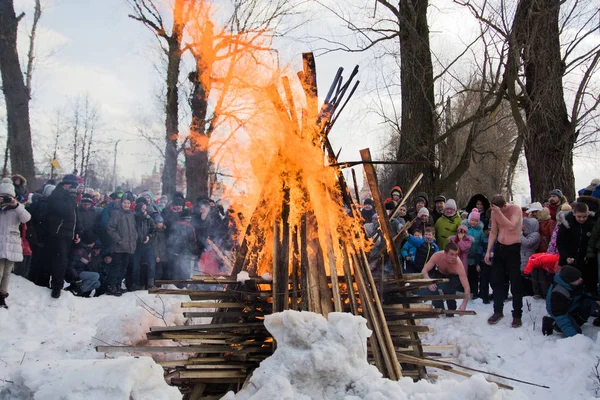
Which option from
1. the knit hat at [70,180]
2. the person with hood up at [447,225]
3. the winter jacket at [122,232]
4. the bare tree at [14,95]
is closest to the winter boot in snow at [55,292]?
the winter jacket at [122,232]

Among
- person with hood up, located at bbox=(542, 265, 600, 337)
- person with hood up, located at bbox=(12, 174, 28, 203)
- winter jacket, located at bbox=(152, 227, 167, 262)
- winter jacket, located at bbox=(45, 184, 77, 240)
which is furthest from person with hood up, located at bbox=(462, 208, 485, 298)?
person with hood up, located at bbox=(12, 174, 28, 203)

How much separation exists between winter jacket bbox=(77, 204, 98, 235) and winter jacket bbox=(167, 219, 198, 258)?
4.84 ft

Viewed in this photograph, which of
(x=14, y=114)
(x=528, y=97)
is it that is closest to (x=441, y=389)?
(x=528, y=97)

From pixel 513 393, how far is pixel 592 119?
26.4 feet

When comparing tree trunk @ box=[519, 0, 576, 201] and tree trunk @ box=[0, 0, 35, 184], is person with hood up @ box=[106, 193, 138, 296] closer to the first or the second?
tree trunk @ box=[0, 0, 35, 184]

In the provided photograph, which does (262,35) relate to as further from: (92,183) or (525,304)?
(92,183)

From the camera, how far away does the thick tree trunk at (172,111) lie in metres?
15.3

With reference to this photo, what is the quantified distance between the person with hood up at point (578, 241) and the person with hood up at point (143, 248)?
746cm

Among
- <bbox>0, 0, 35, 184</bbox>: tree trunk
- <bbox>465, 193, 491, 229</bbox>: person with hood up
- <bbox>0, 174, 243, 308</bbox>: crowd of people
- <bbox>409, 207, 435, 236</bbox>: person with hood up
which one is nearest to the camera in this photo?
<bbox>0, 174, 243, 308</bbox>: crowd of people

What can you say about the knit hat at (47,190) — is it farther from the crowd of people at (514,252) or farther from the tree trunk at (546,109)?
the tree trunk at (546,109)

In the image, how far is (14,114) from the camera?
435 inches

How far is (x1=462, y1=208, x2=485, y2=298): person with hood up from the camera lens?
8609 millimetres

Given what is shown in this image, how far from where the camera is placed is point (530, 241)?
8.23 metres

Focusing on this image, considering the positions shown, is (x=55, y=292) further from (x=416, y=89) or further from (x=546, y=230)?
(x=416, y=89)
